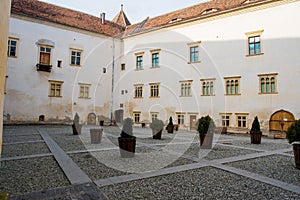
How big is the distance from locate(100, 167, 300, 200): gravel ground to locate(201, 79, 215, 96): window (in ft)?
47.1

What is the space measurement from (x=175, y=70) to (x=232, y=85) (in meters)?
5.87

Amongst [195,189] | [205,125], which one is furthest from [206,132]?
[195,189]

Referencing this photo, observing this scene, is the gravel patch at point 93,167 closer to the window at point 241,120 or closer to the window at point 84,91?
the window at point 241,120

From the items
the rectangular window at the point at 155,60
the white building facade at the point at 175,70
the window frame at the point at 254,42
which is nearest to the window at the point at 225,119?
the white building facade at the point at 175,70

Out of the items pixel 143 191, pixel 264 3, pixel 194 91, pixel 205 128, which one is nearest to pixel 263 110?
pixel 194 91

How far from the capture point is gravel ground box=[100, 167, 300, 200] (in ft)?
13.1

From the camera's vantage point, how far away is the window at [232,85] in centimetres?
1766

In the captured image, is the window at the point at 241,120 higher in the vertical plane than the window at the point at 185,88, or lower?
lower

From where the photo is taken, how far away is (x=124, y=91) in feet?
84.1

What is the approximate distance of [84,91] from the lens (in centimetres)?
2375

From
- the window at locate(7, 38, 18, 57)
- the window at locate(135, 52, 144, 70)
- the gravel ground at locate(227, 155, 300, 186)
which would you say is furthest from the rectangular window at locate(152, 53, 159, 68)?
the gravel ground at locate(227, 155, 300, 186)

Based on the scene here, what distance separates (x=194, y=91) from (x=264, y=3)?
881cm

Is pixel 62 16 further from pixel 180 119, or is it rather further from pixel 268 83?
pixel 268 83

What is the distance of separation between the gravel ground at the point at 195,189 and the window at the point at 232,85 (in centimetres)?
1366
